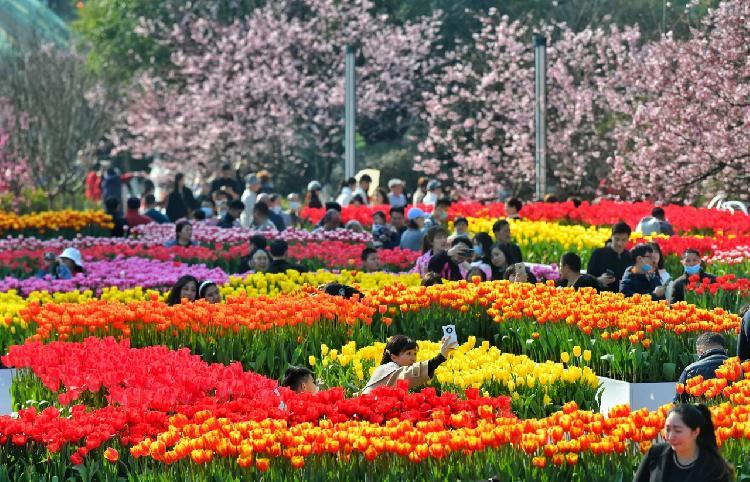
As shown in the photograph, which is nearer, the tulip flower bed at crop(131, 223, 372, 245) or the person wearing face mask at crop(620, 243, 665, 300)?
the person wearing face mask at crop(620, 243, 665, 300)

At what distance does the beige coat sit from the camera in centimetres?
1159

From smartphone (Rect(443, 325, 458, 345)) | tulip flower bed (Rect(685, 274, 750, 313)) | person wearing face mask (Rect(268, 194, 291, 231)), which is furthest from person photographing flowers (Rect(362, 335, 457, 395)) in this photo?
person wearing face mask (Rect(268, 194, 291, 231))

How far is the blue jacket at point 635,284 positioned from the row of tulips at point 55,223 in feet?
46.7

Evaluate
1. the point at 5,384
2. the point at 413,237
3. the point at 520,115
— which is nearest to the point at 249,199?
the point at 413,237

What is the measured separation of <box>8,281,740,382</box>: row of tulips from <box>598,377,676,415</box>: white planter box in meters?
0.13

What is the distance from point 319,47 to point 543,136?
16551 mm

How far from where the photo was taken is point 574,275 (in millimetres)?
17062

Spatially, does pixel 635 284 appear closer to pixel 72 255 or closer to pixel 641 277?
pixel 641 277

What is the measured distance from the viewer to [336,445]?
881 cm

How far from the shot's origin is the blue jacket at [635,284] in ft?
55.8

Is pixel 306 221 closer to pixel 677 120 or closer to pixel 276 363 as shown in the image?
pixel 677 120

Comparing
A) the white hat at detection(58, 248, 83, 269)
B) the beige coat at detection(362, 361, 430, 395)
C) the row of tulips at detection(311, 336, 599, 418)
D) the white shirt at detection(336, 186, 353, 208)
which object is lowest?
→ the row of tulips at detection(311, 336, 599, 418)

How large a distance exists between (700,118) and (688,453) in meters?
24.6

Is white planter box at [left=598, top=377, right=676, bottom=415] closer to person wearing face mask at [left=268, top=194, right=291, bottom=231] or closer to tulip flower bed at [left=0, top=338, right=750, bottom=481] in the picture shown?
tulip flower bed at [left=0, top=338, right=750, bottom=481]
